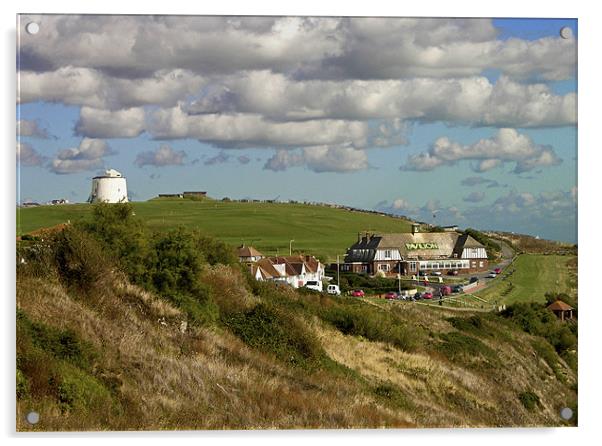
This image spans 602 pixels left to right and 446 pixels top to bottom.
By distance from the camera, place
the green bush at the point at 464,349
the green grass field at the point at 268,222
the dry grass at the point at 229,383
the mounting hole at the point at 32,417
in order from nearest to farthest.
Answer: the mounting hole at the point at 32,417, the dry grass at the point at 229,383, the green grass field at the point at 268,222, the green bush at the point at 464,349

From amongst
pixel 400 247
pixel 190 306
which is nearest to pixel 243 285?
pixel 190 306

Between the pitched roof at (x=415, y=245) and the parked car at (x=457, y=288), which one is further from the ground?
the pitched roof at (x=415, y=245)

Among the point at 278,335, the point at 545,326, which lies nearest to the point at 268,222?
the point at 278,335

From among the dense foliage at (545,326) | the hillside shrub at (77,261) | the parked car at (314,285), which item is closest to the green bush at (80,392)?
the hillside shrub at (77,261)

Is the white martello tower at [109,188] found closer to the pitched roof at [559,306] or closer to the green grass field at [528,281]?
the green grass field at [528,281]

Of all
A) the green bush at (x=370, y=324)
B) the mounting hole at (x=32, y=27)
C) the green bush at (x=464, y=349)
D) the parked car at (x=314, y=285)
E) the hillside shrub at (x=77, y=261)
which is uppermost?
the mounting hole at (x=32, y=27)

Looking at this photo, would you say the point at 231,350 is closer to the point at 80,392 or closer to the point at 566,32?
the point at 80,392

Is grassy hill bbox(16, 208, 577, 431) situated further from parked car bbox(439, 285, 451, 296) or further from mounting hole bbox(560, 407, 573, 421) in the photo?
parked car bbox(439, 285, 451, 296)

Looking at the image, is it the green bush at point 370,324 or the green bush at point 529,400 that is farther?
the green bush at point 370,324
